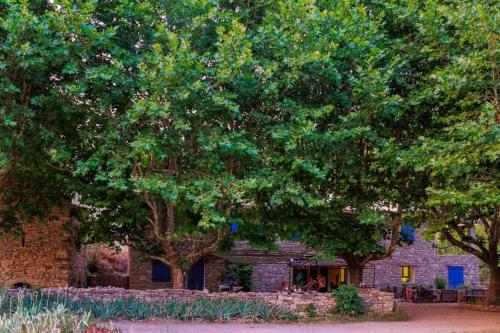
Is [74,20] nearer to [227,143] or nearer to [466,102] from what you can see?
[227,143]

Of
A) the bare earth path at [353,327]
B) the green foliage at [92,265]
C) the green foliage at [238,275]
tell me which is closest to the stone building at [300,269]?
the green foliage at [238,275]

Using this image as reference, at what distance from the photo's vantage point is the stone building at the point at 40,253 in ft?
68.5

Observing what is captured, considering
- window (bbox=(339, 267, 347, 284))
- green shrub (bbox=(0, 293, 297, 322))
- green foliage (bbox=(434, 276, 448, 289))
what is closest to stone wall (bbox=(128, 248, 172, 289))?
window (bbox=(339, 267, 347, 284))

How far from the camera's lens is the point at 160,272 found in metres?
25.8

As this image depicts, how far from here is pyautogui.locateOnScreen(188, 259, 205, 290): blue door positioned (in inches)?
1025

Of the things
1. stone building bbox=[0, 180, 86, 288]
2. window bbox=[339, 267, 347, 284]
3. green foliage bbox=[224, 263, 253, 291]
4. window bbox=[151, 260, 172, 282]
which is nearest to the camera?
stone building bbox=[0, 180, 86, 288]

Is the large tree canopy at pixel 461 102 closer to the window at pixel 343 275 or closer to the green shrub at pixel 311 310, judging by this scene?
the green shrub at pixel 311 310

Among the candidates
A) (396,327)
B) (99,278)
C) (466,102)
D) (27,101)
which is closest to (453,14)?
(466,102)

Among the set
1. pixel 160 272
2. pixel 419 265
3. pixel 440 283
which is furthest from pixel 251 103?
pixel 419 265

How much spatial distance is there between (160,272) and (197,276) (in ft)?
5.73

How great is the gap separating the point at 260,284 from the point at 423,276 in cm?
1029

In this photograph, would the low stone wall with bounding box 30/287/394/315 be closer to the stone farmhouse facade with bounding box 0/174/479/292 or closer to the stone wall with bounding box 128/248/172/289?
the stone farmhouse facade with bounding box 0/174/479/292

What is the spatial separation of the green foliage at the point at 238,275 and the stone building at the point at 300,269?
302mm

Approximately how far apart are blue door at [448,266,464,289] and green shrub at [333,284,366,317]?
57.5ft
